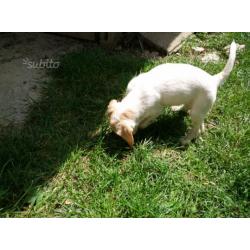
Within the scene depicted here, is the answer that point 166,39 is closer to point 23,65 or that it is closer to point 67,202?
point 23,65

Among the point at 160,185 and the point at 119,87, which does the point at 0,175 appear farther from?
the point at 119,87

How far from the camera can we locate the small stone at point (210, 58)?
20.3 ft

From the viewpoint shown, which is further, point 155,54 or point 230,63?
point 155,54

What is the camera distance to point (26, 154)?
4.28 m

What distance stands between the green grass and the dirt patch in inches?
9.2

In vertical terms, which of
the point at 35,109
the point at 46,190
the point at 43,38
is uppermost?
the point at 43,38

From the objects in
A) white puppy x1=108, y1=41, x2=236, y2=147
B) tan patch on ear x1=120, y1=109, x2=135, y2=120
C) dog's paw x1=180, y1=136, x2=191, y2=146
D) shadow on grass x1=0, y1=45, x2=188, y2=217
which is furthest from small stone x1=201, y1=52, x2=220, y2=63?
tan patch on ear x1=120, y1=109, x2=135, y2=120

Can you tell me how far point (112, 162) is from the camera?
432 centimetres

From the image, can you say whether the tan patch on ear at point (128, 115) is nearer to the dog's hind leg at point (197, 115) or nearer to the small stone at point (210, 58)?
the dog's hind leg at point (197, 115)

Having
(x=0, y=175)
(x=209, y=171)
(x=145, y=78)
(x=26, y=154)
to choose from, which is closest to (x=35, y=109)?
(x=26, y=154)

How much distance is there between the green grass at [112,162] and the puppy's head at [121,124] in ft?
1.20

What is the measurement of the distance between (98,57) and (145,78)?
1720 mm

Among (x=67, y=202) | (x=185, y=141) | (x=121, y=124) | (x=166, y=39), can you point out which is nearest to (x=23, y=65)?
(x=166, y=39)

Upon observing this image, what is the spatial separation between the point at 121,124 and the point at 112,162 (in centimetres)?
51
